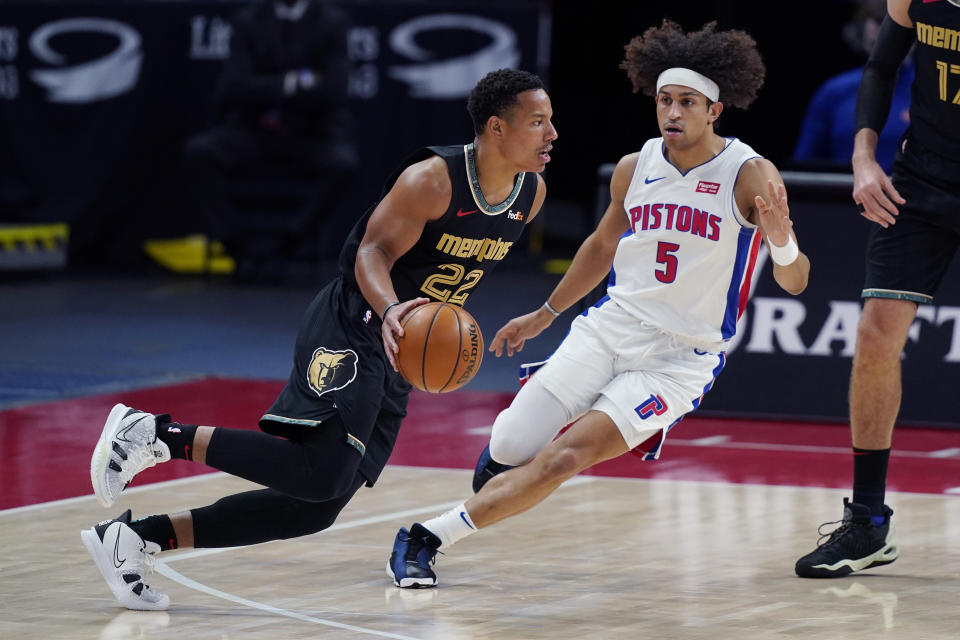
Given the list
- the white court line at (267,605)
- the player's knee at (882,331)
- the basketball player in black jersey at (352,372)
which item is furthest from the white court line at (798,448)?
the basketball player in black jersey at (352,372)

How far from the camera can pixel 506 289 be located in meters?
13.7

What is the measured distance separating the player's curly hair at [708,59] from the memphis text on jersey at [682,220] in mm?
428

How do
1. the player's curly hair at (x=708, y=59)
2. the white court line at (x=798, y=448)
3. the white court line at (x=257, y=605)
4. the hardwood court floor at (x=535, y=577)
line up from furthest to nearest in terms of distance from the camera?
the white court line at (x=798, y=448) → the player's curly hair at (x=708, y=59) → the hardwood court floor at (x=535, y=577) → the white court line at (x=257, y=605)

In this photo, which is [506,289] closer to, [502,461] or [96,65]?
[96,65]

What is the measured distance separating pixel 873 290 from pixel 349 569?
200 cm

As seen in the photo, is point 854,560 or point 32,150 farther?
point 32,150

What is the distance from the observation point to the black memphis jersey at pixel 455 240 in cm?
520

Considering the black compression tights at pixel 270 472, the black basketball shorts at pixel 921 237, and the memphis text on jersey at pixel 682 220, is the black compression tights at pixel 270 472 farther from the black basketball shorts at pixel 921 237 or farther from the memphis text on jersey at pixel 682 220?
the black basketball shorts at pixel 921 237

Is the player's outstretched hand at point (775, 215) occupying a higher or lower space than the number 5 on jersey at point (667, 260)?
higher

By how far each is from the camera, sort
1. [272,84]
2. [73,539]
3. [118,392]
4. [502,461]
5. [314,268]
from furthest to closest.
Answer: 1. [314,268]
2. [272,84]
3. [118,392]
4. [73,539]
5. [502,461]

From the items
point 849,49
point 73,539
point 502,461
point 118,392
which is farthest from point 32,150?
point 502,461

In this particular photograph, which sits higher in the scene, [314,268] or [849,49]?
[849,49]

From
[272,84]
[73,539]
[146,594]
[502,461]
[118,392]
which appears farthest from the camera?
[272,84]

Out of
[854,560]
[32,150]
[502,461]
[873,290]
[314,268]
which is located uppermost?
[873,290]
